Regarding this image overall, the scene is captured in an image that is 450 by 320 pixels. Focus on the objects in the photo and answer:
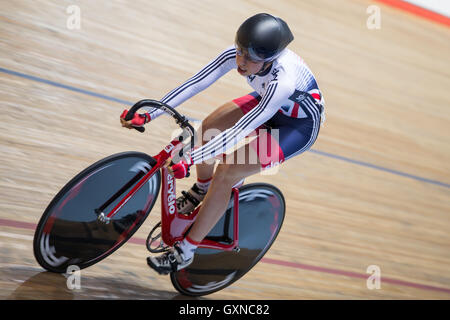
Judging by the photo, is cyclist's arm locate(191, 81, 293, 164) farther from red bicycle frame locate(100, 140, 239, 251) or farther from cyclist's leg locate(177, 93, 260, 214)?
cyclist's leg locate(177, 93, 260, 214)

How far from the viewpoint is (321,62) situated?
5.11 meters

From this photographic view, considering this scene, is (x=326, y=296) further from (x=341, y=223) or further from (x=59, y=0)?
(x=59, y=0)

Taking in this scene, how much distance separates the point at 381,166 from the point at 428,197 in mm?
461

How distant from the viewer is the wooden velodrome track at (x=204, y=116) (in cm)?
257

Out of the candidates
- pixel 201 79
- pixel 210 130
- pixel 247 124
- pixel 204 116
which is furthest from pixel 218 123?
pixel 204 116

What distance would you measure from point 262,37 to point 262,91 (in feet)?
1.13

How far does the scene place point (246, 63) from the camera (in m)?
1.93

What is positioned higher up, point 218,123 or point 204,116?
point 204,116

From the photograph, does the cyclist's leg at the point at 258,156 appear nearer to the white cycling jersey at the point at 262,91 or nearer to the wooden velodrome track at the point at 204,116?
the white cycling jersey at the point at 262,91

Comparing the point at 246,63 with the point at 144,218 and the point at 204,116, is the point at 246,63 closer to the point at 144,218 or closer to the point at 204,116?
the point at 144,218

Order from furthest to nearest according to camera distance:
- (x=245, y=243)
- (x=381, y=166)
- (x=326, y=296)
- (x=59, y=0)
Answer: (x=381, y=166) → (x=59, y=0) → (x=326, y=296) → (x=245, y=243)

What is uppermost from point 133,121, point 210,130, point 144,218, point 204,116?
point 204,116
